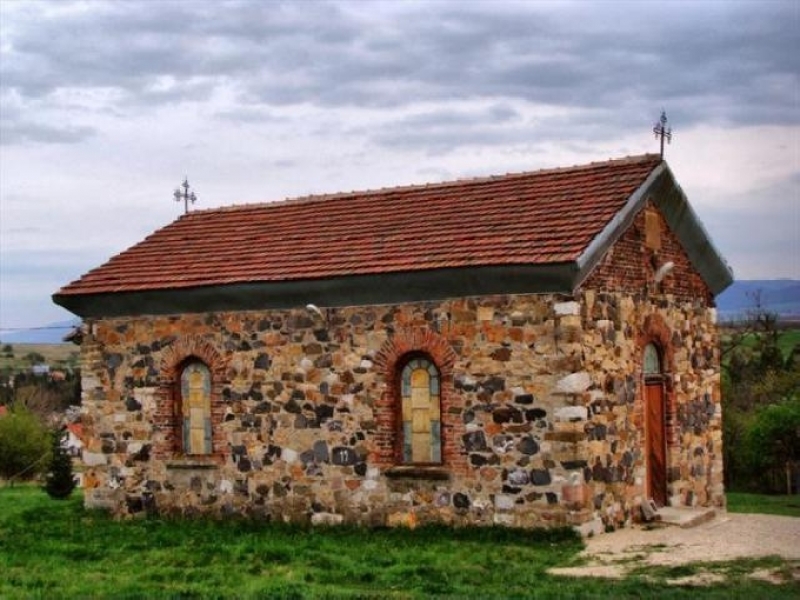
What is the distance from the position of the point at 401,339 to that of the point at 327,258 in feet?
6.40

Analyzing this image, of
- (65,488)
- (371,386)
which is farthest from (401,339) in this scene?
(65,488)

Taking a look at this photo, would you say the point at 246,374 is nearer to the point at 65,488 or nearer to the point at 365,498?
the point at 365,498

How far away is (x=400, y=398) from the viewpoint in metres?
17.0

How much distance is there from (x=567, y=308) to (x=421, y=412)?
105 inches

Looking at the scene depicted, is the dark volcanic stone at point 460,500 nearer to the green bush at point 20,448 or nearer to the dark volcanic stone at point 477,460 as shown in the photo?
the dark volcanic stone at point 477,460

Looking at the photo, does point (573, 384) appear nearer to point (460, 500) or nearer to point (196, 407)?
point (460, 500)

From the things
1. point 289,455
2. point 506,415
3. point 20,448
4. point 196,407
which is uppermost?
point 196,407

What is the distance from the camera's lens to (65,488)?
24469mm

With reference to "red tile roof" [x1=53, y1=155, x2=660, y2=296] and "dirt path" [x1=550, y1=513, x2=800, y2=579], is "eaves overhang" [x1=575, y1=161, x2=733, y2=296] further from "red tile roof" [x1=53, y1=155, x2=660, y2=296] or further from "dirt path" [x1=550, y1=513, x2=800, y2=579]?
"dirt path" [x1=550, y1=513, x2=800, y2=579]

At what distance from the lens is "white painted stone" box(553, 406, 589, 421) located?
1550 cm

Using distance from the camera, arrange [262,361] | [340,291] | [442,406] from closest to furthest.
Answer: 1. [442,406]
2. [340,291]
3. [262,361]

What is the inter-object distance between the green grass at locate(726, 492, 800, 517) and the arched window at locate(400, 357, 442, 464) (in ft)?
21.0

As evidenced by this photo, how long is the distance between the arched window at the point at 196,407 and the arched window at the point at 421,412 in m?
3.50

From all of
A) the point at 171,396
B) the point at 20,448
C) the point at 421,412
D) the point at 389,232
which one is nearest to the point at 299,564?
the point at 421,412
